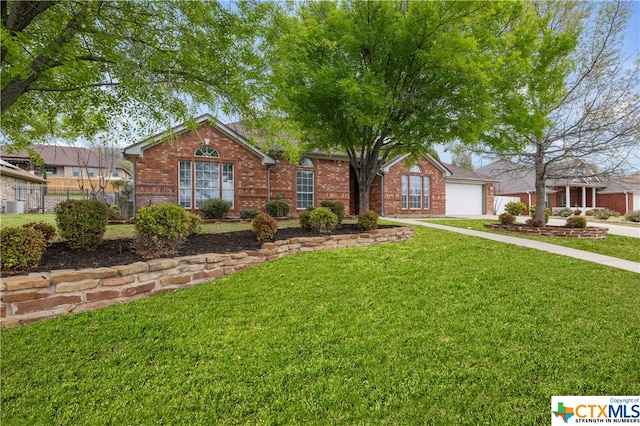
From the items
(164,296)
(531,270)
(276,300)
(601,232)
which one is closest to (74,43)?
(164,296)

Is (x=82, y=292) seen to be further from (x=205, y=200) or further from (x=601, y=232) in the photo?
(x=601, y=232)

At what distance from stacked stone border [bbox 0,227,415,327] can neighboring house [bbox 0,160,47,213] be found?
67.6 ft

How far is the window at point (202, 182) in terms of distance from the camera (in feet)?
44.0

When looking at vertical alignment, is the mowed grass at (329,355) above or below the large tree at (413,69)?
below

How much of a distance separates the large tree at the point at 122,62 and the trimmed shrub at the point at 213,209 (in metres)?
5.92

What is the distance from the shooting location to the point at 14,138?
644 centimetres

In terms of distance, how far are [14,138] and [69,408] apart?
7001 millimetres

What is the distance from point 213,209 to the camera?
40.8ft

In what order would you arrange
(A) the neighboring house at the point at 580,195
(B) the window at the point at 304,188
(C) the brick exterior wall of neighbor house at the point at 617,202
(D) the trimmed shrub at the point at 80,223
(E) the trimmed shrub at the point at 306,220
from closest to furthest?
(D) the trimmed shrub at the point at 80,223, (E) the trimmed shrub at the point at 306,220, (B) the window at the point at 304,188, (A) the neighboring house at the point at 580,195, (C) the brick exterior wall of neighbor house at the point at 617,202

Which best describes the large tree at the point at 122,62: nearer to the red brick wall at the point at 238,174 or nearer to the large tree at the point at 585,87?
the red brick wall at the point at 238,174

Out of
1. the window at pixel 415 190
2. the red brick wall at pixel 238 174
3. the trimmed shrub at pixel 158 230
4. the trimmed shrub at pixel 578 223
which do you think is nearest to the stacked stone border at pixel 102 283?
the trimmed shrub at pixel 158 230

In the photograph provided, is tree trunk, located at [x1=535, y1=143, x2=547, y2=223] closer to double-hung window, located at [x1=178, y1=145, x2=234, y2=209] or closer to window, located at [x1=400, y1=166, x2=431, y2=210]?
window, located at [x1=400, y1=166, x2=431, y2=210]

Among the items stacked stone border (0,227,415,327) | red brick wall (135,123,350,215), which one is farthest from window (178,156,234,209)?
stacked stone border (0,227,415,327)

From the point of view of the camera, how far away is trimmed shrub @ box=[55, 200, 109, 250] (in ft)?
16.1
